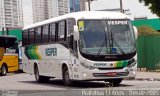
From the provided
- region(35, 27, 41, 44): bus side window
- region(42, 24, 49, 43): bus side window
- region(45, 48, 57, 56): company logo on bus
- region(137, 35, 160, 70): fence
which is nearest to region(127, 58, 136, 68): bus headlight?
region(45, 48, 57, 56): company logo on bus

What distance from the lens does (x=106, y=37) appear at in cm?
1838

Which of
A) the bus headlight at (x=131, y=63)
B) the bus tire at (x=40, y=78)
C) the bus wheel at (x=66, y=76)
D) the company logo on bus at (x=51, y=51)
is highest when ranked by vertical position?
the company logo on bus at (x=51, y=51)

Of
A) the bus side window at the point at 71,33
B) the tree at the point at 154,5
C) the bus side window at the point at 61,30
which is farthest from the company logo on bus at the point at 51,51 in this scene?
the tree at the point at 154,5

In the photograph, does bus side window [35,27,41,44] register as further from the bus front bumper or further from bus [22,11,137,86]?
the bus front bumper

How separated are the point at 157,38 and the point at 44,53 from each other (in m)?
8.35

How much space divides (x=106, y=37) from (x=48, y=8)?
6098 cm

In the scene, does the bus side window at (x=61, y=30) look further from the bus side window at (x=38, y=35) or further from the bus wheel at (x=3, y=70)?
the bus wheel at (x=3, y=70)

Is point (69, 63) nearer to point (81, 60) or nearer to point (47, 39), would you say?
point (81, 60)

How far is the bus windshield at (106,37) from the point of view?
18.1 m

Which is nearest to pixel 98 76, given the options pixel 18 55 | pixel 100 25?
pixel 100 25

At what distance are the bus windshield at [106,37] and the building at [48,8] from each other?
57.3 meters

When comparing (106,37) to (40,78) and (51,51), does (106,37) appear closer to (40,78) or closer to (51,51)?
(51,51)

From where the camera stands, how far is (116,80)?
64.1 ft

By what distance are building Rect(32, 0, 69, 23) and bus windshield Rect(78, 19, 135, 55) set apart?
57.3 metres
